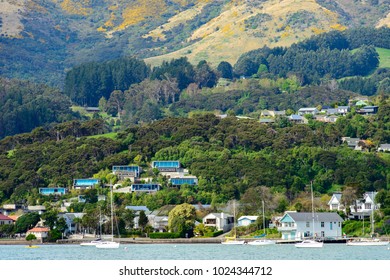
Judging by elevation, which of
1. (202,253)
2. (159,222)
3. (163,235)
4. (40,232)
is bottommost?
(163,235)

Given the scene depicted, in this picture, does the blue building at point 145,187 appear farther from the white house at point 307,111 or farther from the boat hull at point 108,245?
the white house at point 307,111

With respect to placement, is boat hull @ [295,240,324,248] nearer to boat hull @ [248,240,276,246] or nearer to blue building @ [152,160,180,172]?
boat hull @ [248,240,276,246]

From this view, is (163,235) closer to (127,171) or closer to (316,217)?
(316,217)

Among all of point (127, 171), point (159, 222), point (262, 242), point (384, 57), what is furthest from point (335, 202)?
point (384, 57)

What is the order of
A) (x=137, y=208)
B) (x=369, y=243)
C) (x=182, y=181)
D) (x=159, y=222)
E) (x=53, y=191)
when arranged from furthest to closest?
1. (x=53, y=191)
2. (x=182, y=181)
3. (x=137, y=208)
4. (x=159, y=222)
5. (x=369, y=243)

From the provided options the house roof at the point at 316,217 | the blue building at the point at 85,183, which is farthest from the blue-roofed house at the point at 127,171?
the house roof at the point at 316,217
